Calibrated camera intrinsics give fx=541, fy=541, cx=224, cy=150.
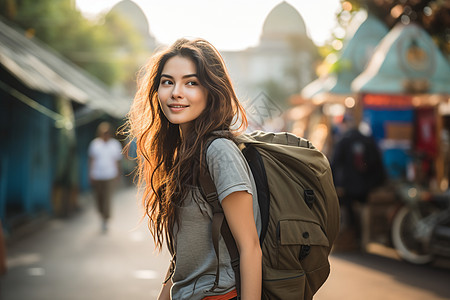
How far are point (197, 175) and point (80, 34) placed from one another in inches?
1169

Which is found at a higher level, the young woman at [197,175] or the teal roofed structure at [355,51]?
the teal roofed structure at [355,51]

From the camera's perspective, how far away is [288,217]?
1874 millimetres

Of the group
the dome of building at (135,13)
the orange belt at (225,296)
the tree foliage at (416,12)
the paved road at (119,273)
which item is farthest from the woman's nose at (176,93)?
the dome of building at (135,13)

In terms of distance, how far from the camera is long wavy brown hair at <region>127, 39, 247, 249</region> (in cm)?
200

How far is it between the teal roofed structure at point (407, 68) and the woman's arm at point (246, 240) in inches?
275

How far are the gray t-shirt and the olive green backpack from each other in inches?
1.6

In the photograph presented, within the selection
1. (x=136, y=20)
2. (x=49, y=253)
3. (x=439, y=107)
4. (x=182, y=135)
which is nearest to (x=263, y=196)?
(x=182, y=135)

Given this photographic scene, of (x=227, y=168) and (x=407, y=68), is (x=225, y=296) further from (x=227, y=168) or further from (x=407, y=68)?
(x=407, y=68)

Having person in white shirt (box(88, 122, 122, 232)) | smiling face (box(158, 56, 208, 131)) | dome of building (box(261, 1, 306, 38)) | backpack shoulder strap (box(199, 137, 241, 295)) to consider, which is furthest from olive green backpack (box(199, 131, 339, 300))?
dome of building (box(261, 1, 306, 38))

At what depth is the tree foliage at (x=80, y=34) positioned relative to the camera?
2278cm

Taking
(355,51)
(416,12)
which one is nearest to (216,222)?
(416,12)

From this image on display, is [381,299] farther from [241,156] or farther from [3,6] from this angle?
[3,6]

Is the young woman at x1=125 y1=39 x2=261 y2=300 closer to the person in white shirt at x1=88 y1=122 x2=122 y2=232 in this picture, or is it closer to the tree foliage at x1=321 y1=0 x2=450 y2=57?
the tree foliage at x1=321 y1=0 x2=450 y2=57

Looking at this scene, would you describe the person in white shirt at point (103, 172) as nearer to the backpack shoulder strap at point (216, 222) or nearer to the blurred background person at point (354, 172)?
the blurred background person at point (354, 172)
